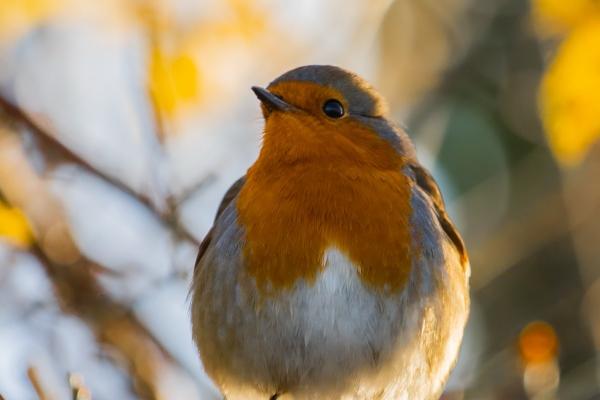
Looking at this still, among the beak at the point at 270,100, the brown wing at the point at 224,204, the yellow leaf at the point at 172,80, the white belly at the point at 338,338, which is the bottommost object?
the white belly at the point at 338,338

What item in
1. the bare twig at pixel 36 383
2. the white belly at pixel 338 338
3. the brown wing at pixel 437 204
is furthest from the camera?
the brown wing at pixel 437 204

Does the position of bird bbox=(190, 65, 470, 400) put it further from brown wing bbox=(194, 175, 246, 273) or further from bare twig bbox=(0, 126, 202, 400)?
bare twig bbox=(0, 126, 202, 400)

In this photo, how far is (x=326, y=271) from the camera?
4.08 metres

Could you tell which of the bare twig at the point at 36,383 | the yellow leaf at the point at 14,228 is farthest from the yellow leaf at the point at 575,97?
the bare twig at the point at 36,383

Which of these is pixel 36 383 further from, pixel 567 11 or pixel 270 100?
pixel 567 11

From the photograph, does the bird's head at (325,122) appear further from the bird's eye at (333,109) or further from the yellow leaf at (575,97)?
the yellow leaf at (575,97)

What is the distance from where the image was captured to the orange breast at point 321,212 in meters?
4.12

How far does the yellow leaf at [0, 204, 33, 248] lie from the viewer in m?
4.44

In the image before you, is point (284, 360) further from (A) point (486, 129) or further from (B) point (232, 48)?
(A) point (486, 129)

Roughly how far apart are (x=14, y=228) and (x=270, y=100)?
1080 mm

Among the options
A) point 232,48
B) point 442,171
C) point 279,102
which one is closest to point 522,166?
point 442,171

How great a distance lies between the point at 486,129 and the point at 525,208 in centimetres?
122

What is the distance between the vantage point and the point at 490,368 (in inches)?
199

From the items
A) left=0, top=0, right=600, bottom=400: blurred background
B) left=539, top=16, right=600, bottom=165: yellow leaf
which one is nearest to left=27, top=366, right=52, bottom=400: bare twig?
left=0, top=0, right=600, bottom=400: blurred background
